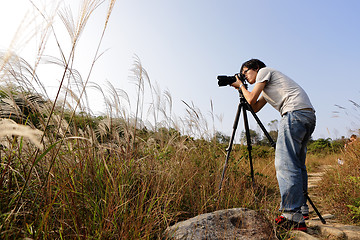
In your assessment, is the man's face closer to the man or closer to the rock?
the man

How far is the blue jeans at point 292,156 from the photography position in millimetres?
2697

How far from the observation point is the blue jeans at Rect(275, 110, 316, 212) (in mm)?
2697

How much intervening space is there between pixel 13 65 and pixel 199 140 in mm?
2809

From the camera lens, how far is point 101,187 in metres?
2.23

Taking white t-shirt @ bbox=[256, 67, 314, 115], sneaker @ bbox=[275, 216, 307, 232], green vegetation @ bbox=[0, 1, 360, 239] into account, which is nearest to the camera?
green vegetation @ bbox=[0, 1, 360, 239]

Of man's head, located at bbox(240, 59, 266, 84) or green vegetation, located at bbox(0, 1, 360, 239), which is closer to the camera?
green vegetation, located at bbox(0, 1, 360, 239)

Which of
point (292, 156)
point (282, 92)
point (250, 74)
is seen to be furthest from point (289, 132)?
point (250, 74)

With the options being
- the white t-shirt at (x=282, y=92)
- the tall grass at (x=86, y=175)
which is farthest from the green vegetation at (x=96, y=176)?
the white t-shirt at (x=282, y=92)

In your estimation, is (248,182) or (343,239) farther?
(248,182)

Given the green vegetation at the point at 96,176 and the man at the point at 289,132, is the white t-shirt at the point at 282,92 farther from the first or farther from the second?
the green vegetation at the point at 96,176

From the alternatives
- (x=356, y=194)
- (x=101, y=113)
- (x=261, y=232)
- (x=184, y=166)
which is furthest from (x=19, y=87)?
(x=356, y=194)

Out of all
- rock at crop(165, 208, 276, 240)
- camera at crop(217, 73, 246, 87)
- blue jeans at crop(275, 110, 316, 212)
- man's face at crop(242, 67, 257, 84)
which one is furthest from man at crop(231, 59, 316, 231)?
rock at crop(165, 208, 276, 240)

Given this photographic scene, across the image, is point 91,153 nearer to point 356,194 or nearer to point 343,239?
point 343,239

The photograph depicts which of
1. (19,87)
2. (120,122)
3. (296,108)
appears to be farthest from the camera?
(296,108)
